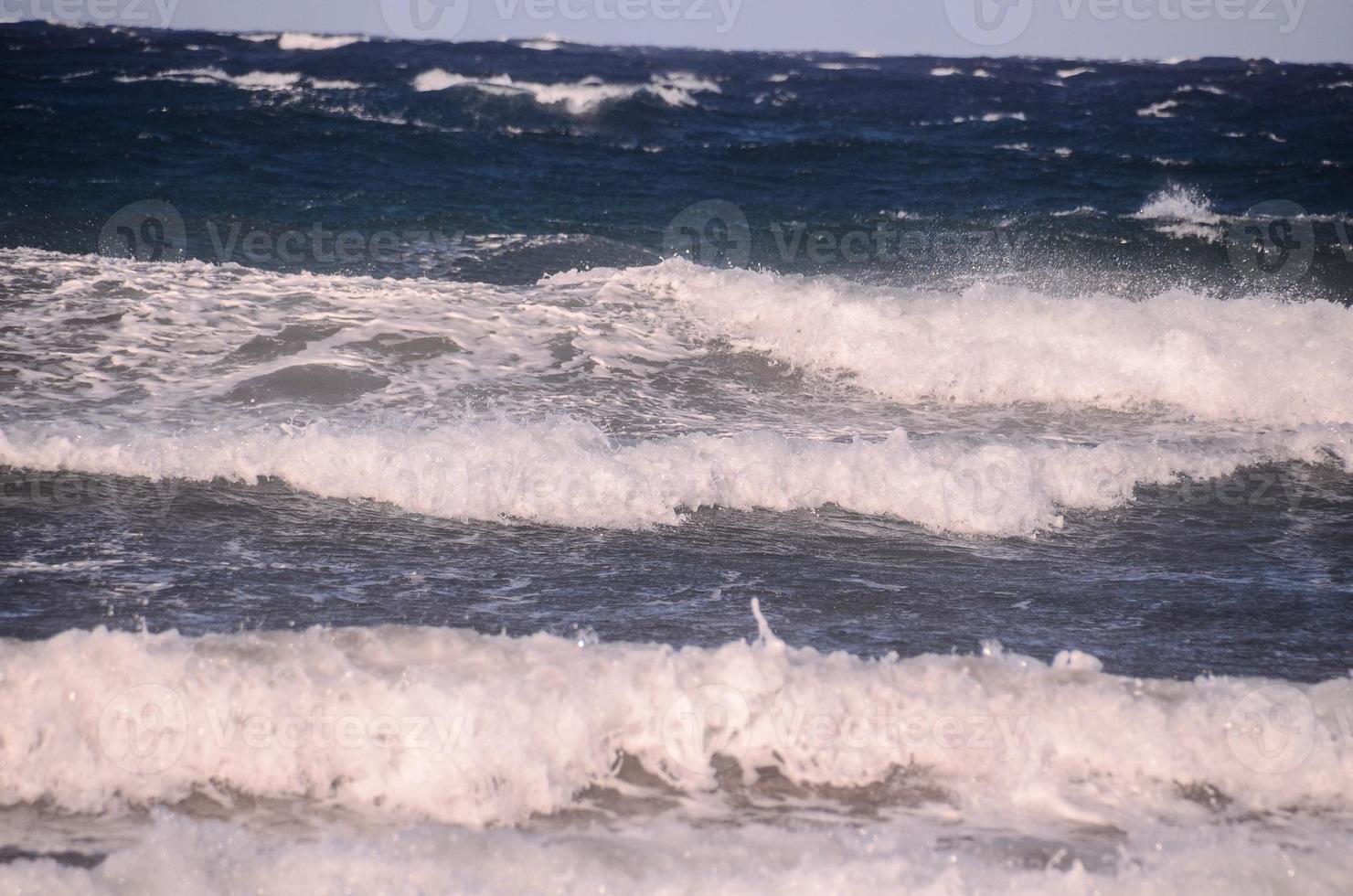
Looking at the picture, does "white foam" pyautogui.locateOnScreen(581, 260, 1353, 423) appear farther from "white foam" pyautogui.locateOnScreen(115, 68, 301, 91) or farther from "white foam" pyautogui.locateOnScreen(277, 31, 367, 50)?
"white foam" pyautogui.locateOnScreen(277, 31, 367, 50)

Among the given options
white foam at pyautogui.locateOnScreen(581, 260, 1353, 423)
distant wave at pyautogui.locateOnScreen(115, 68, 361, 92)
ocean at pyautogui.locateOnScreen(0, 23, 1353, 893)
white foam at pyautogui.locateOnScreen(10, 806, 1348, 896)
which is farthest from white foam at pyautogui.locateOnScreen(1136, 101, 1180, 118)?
white foam at pyautogui.locateOnScreen(10, 806, 1348, 896)

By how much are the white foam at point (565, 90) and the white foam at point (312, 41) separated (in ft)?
18.5

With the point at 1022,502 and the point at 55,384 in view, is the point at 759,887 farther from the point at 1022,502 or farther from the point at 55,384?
the point at 55,384

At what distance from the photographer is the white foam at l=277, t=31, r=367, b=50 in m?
25.4

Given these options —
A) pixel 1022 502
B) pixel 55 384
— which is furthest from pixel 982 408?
pixel 55 384

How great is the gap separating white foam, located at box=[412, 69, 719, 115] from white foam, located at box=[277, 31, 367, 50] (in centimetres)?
563

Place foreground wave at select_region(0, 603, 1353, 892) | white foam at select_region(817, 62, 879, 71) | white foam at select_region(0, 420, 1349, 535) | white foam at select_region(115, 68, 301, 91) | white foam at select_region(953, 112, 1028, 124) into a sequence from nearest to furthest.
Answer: foreground wave at select_region(0, 603, 1353, 892) → white foam at select_region(0, 420, 1349, 535) → white foam at select_region(115, 68, 301, 91) → white foam at select_region(953, 112, 1028, 124) → white foam at select_region(817, 62, 879, 71)

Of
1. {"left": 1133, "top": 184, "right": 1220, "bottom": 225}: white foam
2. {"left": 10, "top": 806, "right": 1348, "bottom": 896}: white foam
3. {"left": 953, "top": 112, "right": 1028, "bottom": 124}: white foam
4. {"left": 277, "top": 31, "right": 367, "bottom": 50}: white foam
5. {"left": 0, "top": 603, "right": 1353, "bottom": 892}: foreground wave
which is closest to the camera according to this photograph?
{"left": 10, "top": 806, "right": 1348, "bottom": 896}: white foam

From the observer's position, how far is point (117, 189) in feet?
40.5

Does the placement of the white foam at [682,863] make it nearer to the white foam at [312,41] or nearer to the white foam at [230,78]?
the white foam at [230,78]

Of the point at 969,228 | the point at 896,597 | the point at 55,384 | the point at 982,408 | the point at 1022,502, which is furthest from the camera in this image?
the point at 969,228

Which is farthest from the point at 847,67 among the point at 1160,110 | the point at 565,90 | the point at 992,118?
the point at 565,90

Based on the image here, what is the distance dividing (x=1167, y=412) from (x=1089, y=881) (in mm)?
5398

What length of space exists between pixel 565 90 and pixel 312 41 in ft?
30.8
